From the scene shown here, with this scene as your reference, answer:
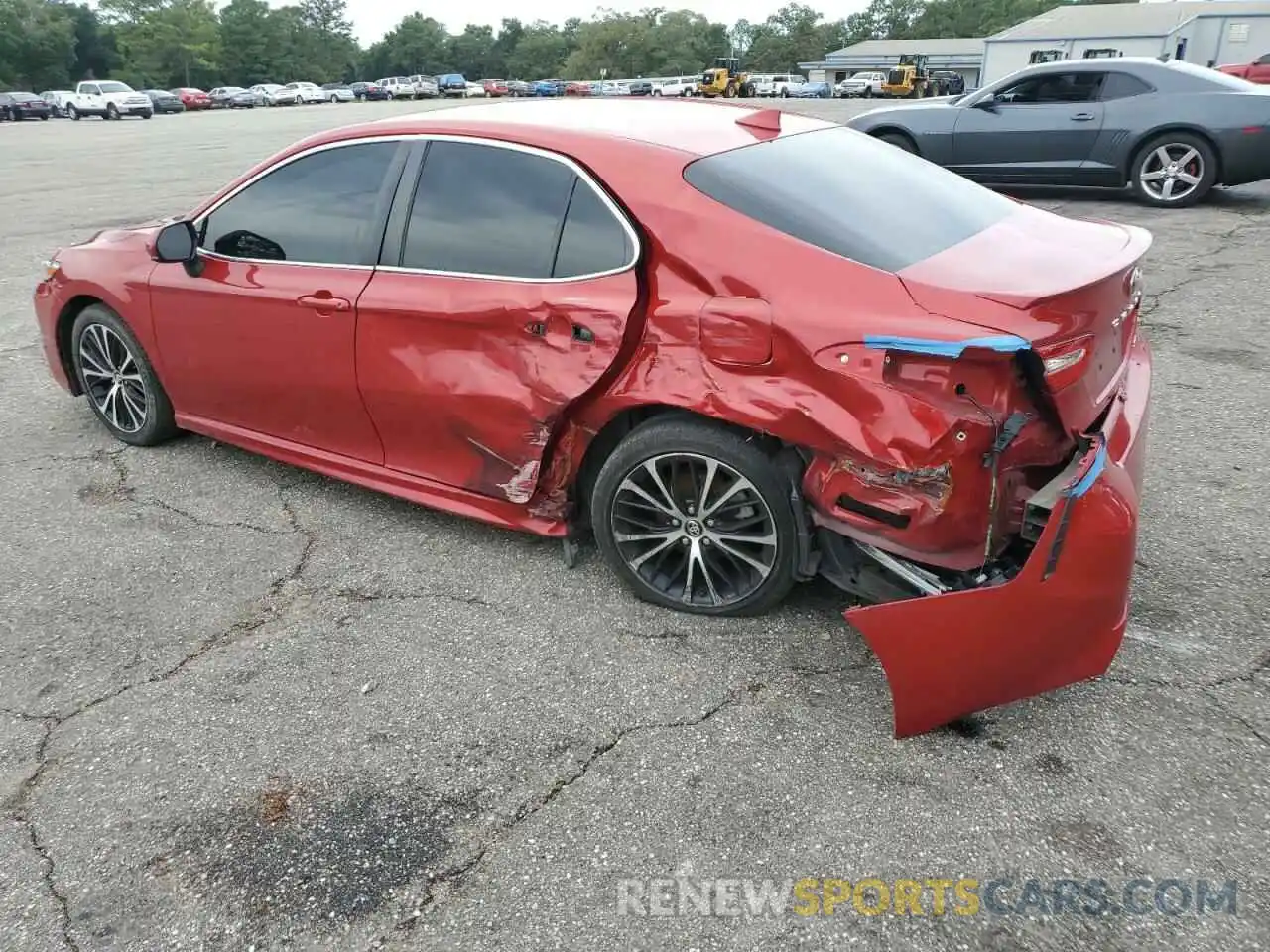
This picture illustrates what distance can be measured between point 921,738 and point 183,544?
294 centimetres

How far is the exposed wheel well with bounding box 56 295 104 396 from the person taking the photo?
4.75 m

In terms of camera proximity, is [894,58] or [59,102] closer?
[59,102]

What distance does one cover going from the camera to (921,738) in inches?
105

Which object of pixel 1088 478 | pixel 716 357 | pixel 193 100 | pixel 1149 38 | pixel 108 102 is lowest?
pixel 1088 478

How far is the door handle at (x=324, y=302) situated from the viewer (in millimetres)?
3611

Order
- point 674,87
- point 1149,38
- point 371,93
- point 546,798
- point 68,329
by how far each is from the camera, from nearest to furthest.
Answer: point 546,798 → point 68,329 → point 1149,38 → point 674,87 → point 371,93

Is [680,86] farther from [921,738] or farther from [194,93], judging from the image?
[921,738]

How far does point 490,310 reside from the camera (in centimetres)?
326

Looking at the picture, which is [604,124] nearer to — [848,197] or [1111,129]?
[848,197]

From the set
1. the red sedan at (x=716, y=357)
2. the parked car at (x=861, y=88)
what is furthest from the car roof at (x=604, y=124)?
the parked car at (x=861, y=88)

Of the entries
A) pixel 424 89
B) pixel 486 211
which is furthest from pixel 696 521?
pixel 424 89

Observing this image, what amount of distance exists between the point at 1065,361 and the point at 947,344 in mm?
365

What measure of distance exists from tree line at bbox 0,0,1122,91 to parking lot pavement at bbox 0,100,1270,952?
3498 inches

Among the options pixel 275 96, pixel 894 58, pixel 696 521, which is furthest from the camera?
pixel 894 58
